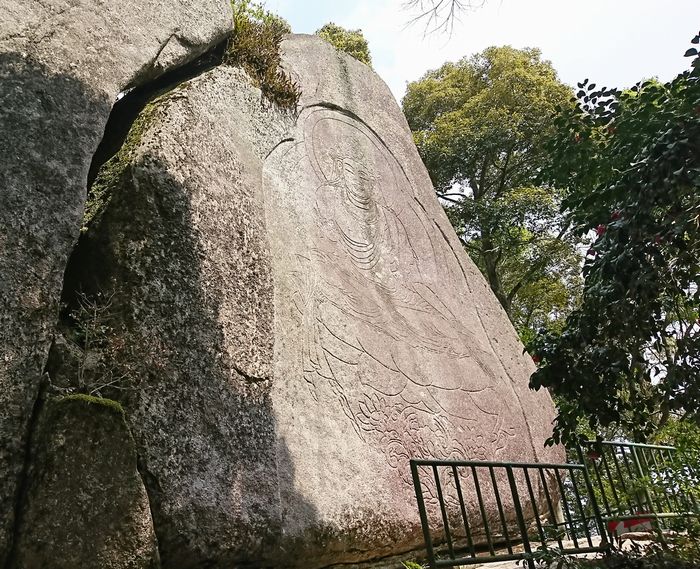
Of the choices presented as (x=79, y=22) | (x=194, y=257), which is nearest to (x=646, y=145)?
(x=194, y=257)

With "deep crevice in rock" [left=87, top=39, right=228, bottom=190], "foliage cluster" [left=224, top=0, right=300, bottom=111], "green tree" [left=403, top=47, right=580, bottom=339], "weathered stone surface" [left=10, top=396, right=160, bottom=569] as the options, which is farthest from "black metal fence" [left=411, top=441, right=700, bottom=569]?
"green tree" [left=403, top=47, right=580, bottom=339]

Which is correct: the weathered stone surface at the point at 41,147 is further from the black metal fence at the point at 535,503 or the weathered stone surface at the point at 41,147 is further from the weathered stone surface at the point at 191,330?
the black metal fence at the point at 535,503

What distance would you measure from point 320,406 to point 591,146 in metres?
2.28

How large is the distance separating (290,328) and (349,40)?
10108 millimetres

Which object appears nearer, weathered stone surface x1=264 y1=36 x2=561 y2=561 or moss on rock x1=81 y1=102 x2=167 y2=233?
moss on rock x1=81 y1=102 x2=167 y2=233

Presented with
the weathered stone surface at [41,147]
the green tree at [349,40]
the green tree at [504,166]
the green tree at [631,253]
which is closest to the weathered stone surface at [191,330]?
the weathered stone surface at [41,147]

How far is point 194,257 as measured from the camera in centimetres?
323

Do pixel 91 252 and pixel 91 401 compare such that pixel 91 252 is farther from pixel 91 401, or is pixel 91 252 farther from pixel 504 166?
pixel 504 166

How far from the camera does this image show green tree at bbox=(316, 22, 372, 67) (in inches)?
496

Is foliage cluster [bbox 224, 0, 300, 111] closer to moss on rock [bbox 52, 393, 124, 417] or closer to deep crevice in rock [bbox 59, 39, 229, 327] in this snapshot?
deep crevice in rock [bbox 59, 39, 229, 327]

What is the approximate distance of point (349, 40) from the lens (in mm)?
12773

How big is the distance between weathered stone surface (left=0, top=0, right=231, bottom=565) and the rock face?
0.98ft

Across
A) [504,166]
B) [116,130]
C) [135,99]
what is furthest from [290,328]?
[504,166]

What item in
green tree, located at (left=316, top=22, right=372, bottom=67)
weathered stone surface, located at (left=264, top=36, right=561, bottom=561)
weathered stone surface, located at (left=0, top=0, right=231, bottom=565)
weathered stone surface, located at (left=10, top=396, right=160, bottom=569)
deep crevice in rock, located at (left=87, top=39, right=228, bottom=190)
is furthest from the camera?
green tree, located at (left=316, top=22, right=372, bottom=67)
